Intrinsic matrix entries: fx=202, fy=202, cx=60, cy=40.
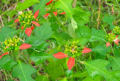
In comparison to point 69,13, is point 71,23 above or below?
below

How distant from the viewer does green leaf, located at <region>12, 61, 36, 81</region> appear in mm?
1189

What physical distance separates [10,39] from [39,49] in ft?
0.61

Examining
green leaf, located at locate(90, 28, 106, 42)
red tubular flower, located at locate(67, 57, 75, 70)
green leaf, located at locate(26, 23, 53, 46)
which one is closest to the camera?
red tubular flower, located at locate(67, 57, 75, 70)

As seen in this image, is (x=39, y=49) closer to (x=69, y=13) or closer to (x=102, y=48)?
(x=69, y=13)

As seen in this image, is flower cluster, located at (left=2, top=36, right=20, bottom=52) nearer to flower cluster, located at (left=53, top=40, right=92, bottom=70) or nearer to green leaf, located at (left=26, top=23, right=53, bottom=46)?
green leaf, located at (left=26, top=23, right=53, bottom=46)

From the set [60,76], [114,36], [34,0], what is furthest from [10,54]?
[114,36]

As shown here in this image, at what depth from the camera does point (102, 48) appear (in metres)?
1.36

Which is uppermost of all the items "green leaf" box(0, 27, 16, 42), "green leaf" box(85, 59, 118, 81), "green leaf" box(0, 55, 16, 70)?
"green leaf" box(0, 27, 16, 42)

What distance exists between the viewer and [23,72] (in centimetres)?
120

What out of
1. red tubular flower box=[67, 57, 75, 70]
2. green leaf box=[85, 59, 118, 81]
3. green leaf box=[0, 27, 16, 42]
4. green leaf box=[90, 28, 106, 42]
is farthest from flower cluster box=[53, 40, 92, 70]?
green leaf box=[0, 27, 16, 42]

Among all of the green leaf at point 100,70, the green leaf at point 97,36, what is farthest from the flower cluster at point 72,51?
the green leaf at point 97,36

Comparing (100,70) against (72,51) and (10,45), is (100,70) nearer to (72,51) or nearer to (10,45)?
(72,51)

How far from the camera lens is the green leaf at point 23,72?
3.90ft

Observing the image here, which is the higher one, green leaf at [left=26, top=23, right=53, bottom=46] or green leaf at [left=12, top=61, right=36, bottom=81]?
green leaf at [left=26, top=23, right=53, bottom=46]
